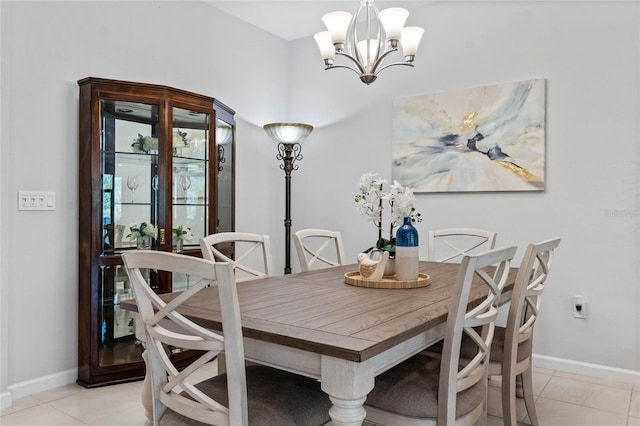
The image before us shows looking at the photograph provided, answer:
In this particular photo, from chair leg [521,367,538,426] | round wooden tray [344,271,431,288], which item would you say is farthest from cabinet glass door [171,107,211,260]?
chair leg [521,367,538,426]

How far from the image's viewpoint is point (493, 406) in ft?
8.21

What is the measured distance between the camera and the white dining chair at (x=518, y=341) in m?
1.84

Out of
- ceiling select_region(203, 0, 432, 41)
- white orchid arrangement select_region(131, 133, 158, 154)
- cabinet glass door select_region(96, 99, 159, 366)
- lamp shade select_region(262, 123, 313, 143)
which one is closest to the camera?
cabinet glass door select_region(96, 99, 159, 366)

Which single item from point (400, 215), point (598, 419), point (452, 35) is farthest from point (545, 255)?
point (452, 35)

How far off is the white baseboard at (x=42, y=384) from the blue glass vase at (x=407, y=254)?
2.16 m

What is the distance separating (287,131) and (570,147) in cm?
214

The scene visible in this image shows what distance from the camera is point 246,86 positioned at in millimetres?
4125

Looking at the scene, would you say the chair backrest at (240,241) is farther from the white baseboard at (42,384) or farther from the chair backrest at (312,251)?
the white baseboard at (42,384)

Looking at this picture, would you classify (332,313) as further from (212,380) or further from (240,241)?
(240,241)

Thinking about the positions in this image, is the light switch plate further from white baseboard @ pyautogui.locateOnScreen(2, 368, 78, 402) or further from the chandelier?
the chandelier

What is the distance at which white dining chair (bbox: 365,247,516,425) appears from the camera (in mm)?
1407

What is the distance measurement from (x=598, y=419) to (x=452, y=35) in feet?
8.99

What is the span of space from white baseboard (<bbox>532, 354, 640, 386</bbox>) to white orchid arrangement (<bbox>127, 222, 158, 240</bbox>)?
2.72m

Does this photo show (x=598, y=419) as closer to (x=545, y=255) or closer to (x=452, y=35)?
(x=545, y=255)
